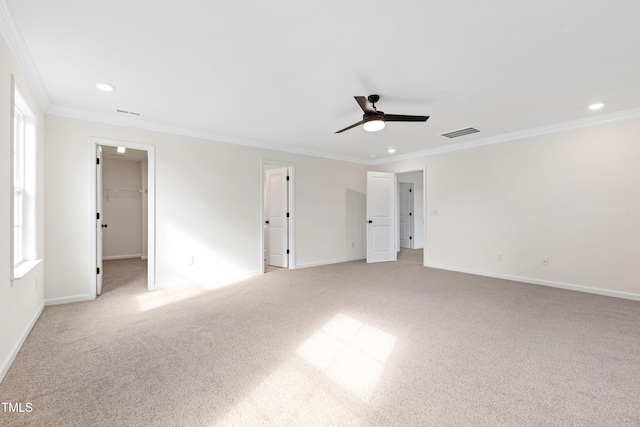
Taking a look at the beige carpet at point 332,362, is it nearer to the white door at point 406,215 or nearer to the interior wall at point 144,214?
the interior wall at point 144,214

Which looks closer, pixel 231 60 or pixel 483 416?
pixel 483 416

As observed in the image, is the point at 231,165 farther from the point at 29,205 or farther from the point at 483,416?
the point at 483,416

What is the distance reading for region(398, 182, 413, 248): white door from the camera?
8.80 metres

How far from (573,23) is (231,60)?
2522mm

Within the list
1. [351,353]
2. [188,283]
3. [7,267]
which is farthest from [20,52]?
[351,353]

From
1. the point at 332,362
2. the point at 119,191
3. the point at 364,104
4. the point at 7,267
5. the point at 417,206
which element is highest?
the point at 364,104

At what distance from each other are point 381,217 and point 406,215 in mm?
2469

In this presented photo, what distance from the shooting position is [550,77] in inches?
109

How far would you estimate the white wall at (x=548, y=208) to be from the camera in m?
3.83

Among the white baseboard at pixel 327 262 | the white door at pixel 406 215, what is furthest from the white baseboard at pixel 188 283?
the white door at pixel 406 215

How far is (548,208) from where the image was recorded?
443 centimetres

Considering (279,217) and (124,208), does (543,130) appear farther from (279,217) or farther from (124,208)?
(124,208)

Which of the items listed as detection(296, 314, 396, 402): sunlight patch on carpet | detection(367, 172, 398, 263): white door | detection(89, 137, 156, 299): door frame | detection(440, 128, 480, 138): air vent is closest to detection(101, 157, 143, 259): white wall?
detection(89, 137, 156, 299): door frame

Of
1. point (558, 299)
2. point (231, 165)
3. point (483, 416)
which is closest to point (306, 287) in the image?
point (231, 165)
